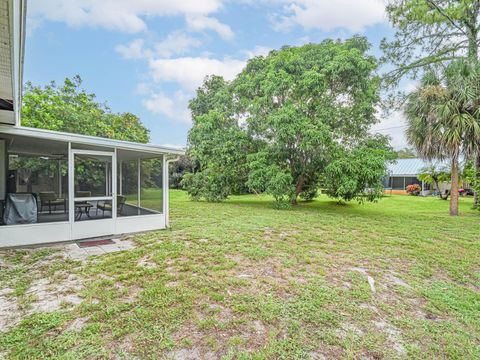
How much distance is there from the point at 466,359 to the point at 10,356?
4105mm

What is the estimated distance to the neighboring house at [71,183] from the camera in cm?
581

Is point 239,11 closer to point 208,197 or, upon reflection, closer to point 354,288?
point 208,197

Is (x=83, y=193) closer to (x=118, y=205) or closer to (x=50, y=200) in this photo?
(x=118, y=205)

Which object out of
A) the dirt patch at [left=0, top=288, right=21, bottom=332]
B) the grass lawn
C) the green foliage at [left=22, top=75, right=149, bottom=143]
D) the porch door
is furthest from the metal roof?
the dirt patch at [left=0, top=288, right=21, bottom=332]

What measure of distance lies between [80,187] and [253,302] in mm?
5131

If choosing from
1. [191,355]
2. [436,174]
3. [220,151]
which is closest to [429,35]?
[436,174]

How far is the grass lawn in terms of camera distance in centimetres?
255

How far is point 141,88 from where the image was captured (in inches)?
758

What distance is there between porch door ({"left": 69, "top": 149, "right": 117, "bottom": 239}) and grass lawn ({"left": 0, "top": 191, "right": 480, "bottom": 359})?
108cm

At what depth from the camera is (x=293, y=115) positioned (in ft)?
36.4

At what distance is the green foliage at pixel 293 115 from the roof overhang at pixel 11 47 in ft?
28.1

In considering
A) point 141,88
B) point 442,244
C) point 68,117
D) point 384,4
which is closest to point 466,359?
point 442,244

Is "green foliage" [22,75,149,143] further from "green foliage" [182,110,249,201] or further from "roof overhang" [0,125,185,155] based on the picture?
"roof overhang" [0,125,185,155]

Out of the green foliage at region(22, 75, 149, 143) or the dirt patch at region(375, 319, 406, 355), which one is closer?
the dirt patch at region(375, 319, 406, 355)
